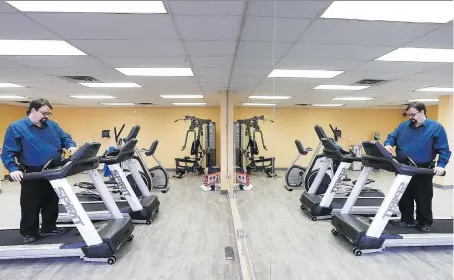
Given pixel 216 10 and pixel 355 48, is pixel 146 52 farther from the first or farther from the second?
pixel 355 48

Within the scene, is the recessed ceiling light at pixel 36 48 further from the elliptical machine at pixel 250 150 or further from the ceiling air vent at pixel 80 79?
the elliptical machine at pixel 250 150

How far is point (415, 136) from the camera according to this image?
2.52 meters

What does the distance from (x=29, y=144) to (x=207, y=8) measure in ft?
8.26

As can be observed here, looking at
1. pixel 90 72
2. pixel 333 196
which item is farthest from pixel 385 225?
pixel 90 72

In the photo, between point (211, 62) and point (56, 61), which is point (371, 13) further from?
point (56, 61)

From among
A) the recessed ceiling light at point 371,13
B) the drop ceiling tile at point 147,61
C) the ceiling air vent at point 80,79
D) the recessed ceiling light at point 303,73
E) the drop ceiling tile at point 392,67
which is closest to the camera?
the recessed ceiling light at point 371,13

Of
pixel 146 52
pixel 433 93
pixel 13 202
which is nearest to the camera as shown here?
pixel 433 93

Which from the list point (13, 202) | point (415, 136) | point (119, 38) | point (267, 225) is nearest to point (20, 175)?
point (119, 38)

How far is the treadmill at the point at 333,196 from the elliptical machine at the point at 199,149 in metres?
3.87

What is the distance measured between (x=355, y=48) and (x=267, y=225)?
2436 mm

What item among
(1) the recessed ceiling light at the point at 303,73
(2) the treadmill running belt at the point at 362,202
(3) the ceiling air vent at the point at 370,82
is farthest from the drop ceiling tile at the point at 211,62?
(2) the treadmill running belt at the point at 362,202

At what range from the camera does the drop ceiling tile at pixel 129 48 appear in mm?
2643

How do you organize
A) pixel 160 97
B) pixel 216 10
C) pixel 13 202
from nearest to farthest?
pixel 216 10, pixel 13 202, pixel 160 97

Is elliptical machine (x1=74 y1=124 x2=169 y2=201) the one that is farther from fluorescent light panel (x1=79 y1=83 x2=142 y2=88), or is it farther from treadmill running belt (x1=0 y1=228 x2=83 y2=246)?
treadmill running belt (x1=0 y1=228 x2=83 y2=246)
